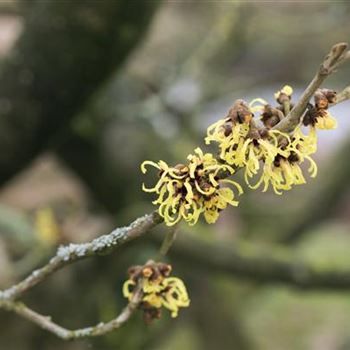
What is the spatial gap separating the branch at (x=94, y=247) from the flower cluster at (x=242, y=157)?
0.04 m

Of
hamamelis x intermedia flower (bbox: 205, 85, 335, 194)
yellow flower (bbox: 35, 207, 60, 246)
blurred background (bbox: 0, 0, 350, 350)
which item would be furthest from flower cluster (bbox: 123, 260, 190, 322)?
yellow flower (bbox: 35, 207, 60, 246)

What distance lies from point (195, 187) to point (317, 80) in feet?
0.36

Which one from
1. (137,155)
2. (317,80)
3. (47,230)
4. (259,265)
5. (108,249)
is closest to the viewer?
(317,80)

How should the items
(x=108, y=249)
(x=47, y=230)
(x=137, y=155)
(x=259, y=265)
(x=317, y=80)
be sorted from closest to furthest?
(x=317, y=80)
(x=108, y=249)
(x=47, y=230)
(x=259, y=265)
(x=137, y=155)

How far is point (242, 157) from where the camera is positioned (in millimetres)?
516

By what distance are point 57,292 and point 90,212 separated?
0.76 feet

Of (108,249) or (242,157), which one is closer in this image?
(242,157)

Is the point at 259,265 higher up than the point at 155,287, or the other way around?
the point at 259,265

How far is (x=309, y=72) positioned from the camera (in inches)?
89.4

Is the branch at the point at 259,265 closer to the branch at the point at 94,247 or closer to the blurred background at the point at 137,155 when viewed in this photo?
the blurred background at the point at 137,155

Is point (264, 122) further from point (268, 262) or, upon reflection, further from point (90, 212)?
point (90, 212)

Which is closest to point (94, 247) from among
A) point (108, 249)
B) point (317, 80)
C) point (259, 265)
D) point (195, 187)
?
point (108, 249)

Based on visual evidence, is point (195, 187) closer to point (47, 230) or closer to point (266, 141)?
point (266, 141)

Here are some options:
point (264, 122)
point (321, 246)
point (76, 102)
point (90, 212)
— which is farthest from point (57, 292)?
point (321, 246)
